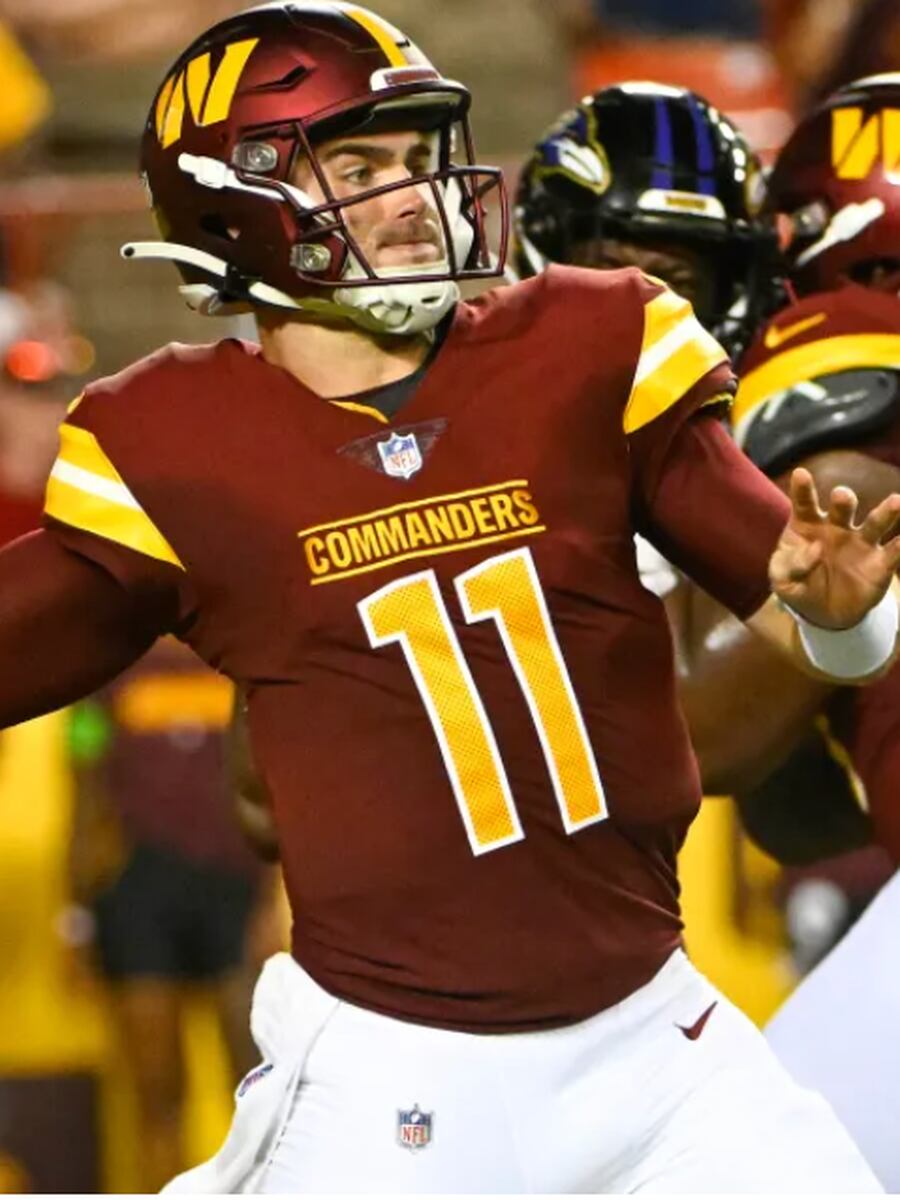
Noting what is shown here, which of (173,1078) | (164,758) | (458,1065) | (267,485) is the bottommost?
(173,1078)

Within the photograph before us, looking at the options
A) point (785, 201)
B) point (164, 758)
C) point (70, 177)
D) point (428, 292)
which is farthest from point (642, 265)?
point (70, 177)

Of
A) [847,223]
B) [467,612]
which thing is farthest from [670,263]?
[467,612]

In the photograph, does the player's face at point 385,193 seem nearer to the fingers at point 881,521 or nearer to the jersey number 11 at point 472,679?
the jersey number 11 at point 472,679

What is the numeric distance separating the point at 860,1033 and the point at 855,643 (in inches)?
24.2

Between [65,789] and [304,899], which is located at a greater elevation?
[304,899]

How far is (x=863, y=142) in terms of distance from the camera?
3045mm

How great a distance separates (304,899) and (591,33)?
13.9ft

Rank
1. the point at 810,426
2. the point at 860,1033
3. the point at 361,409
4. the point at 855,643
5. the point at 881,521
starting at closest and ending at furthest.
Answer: the point at 881,521 < the point at 855,643 < the point at 361,409 < the point at 860,1033 < the point at 810,426

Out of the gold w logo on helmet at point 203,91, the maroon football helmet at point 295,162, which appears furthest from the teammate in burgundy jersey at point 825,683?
the gold w logo on helmet at point 203,91

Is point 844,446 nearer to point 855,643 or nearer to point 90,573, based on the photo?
point 855,643

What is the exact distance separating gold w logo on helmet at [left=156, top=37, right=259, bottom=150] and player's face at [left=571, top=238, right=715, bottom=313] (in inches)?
31.4

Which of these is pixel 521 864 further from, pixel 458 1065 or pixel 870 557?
pixel 870 557

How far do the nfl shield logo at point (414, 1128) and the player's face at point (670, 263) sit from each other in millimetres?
1258

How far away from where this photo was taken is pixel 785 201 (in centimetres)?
313
